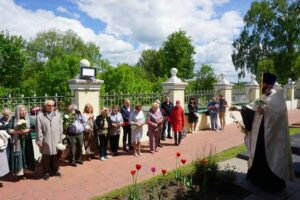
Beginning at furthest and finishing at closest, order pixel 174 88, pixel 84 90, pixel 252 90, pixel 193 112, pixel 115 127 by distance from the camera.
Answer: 1. pixel 252 90
2. pixel 193 112
3. pixel 174 88
4. pixel 84 90
5. pixel 115 127

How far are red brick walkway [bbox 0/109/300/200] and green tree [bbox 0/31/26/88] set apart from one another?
22.8 m

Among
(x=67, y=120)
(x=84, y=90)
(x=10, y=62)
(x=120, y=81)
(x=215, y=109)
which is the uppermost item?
(x=10, y=62)

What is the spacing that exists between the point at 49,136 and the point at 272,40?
34.5 m

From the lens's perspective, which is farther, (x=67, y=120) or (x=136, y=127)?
(x=136, y=127)

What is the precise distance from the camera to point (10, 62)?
2791cm

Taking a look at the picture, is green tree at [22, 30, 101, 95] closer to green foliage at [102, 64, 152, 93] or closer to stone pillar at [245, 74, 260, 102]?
green foliage at [102, 64, 152, 93]

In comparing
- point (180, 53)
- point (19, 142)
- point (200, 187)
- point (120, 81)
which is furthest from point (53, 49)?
point (200, 187)

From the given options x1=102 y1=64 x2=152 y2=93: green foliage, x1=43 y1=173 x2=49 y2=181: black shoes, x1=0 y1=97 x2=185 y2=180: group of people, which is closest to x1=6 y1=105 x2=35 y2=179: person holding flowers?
Answer: x1=0 y1=97 x2=185 y2=180: group of people

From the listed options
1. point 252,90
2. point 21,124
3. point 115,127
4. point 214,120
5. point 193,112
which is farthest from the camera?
point 252,90

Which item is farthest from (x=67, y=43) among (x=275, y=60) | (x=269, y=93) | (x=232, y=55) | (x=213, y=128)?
(x=269, y=93)

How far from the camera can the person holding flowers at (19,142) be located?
21.5 feet

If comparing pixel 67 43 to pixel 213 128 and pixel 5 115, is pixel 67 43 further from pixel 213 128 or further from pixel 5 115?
pixel 5 115

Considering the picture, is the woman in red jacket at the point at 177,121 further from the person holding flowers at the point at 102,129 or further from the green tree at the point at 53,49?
the green tree at the point at 53,49

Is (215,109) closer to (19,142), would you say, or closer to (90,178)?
(90,178)
